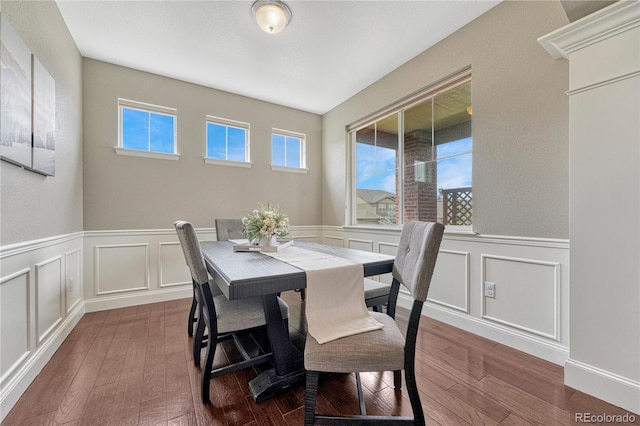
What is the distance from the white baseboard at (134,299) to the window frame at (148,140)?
5.16 ft

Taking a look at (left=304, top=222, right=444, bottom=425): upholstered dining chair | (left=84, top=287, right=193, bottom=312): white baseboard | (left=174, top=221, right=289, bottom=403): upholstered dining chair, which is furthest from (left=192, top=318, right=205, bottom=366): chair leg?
(left=84, top=287, right=193, bottom=312): white baseboard

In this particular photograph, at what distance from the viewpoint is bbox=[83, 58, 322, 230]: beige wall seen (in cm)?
280

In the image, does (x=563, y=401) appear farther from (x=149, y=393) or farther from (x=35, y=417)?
(x=35, y=417)

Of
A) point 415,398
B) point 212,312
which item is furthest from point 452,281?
point 212,312

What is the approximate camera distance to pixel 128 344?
207 cm

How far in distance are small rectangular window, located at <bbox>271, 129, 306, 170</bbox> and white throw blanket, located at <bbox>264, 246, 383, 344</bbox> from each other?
111 inches

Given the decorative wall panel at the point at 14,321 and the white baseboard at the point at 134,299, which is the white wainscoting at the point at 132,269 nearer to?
the white baseboard at the point at 134,299

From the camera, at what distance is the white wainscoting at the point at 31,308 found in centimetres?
136

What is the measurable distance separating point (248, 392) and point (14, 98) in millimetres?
2105

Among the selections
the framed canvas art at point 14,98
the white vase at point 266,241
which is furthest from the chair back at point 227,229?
the framed canvas art at point 14,98

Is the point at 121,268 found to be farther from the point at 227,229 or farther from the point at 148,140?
the point at 148,140

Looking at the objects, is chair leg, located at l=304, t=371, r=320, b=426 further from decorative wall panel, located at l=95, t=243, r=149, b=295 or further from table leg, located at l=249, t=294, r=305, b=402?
decorative wall panel, located at l=95, t=243, r=149, b=295

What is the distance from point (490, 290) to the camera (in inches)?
85.0

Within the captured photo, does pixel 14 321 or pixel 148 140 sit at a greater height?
pixel 148 140
